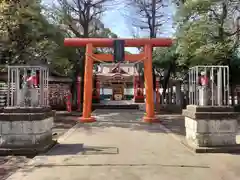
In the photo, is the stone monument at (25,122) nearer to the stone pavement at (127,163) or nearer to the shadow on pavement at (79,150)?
the shadow on pavement at (79,150)

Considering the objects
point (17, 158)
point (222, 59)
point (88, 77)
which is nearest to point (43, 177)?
point (17, 158)

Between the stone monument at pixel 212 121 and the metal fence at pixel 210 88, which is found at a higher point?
the metal fence at pixel 210 88

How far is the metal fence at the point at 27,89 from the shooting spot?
366 inches

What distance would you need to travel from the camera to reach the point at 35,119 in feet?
29.0

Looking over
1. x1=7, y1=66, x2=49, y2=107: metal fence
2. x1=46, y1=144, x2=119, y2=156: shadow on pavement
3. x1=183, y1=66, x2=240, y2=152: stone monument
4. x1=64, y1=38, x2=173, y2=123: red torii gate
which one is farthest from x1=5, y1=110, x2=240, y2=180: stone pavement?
x1=64, y1=38, x2=173, y2=123: red torii gate

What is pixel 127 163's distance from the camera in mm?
7418

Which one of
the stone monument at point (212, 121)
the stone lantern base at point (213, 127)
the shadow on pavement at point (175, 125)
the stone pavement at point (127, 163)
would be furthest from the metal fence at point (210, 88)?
the shadow on pavement at point (175, 125)

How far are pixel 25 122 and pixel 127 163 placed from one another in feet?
9.98

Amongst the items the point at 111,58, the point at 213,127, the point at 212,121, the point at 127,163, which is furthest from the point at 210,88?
the point at 111,58

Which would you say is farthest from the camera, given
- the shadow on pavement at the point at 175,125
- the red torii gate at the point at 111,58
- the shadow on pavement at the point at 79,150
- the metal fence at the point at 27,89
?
the red torii gate at the point at 111,58

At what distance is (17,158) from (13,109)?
4.61 feet

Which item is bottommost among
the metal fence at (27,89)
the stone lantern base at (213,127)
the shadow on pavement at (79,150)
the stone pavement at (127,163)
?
the stone pavement at (127,163)

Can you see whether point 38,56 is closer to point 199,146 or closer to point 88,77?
point 88,77

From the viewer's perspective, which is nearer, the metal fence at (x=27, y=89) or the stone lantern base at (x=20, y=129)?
the stone lantern base at (x=20, y=129)
